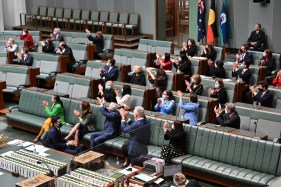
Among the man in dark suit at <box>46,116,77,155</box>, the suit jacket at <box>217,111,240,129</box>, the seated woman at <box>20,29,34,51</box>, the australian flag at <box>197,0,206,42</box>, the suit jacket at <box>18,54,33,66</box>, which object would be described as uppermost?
the australian flag at <box>197,0,206,42</box>

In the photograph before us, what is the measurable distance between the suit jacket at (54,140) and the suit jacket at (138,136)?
108 centimetres

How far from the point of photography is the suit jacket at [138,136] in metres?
7.37

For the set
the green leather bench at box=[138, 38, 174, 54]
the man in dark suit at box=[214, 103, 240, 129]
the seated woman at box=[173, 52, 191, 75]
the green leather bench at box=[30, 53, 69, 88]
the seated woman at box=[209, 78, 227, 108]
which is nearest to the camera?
the man in dark suit at box=[214, 103, 240, 129]

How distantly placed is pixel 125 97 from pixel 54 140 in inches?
75.0

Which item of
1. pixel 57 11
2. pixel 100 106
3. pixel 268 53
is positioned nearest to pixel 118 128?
pixel 100 106

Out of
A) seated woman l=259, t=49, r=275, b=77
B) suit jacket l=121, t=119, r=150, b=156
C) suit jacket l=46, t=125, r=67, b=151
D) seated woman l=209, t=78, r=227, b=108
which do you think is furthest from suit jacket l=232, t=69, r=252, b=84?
suit jacket l=46, t=125, r=67, b=151

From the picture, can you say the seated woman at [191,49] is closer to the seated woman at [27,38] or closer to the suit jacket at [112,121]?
the suit jacket at [112,121]

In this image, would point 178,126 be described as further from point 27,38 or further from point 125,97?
point 27,38

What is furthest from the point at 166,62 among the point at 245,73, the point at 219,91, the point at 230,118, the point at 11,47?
the point at 11,47

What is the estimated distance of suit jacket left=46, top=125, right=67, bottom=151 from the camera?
820cm

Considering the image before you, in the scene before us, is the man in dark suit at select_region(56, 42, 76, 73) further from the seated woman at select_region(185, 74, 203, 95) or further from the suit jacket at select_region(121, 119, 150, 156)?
the suit jacket at select_region(121, 119, 150, 156)

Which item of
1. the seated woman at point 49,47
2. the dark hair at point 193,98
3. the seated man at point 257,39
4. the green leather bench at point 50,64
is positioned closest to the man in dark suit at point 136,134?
the dark hair at point 193,98

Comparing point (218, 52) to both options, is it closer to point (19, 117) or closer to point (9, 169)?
point (19, 117)

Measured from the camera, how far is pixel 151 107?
385 inches
